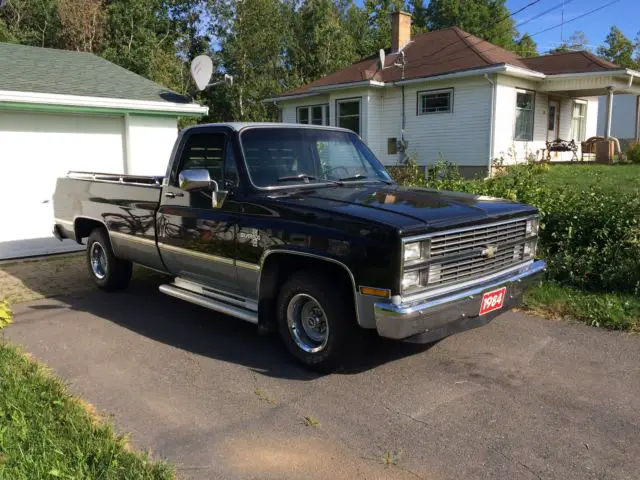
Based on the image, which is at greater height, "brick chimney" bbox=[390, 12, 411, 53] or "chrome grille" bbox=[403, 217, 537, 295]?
"brick chimney" bbox=[390, 12, 411, 53]

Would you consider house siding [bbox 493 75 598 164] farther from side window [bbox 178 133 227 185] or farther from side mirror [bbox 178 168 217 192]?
side mirror [bbox 178 168 217 192]

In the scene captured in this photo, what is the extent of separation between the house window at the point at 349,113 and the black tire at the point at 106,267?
15464 millimetres

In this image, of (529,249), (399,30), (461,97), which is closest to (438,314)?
(529,249)

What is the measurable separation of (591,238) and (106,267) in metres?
6.00

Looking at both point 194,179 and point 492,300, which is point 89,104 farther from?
point 492,300

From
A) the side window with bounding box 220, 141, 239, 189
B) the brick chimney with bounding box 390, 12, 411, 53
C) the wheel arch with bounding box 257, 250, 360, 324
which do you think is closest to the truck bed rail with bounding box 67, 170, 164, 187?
the side window with bounding box 220, 141, 239, 189

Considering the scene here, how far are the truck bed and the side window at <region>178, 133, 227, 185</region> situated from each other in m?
0.49

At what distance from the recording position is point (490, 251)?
4508 mm

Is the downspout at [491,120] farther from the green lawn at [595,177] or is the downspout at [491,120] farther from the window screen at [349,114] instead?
→ the window screen at [349,114]

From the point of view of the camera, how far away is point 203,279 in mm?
5551

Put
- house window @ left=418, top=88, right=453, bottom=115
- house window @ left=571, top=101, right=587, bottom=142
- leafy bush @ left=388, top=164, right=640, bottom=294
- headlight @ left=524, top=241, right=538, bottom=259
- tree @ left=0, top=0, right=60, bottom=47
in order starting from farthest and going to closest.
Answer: tree @ left=0, top=0, right=60, bottom=47 < house window @ left=571, top=101, right=587, bottom=142 < house window @ left=418, top=88, right=453, bottom=115 < leafy bush @ left=388, top=164, right=640, bottom=294 < headlight @ left=524, top=241, right=538, bottom=259

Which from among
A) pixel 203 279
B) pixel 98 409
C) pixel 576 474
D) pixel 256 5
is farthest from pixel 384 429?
pixel 256 5

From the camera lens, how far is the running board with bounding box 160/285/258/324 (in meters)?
4.84

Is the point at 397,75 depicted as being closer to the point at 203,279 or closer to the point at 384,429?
the point at 203,279
